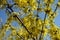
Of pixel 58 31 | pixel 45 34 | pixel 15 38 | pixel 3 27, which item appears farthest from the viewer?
pixel 15 38

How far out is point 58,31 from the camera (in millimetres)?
4719

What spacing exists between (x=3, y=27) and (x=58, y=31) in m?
1.82

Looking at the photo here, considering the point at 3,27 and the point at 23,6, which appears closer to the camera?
the point at 23,6

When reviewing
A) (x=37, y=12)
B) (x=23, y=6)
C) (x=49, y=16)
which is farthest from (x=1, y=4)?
(x=49, y=16)

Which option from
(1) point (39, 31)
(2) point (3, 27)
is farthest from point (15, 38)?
(1) point (39, 31)

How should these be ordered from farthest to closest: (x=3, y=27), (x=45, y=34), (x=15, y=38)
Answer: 1. (x=15, y=38)
2. (x=3, y=27)
3. (x=45, y=34)

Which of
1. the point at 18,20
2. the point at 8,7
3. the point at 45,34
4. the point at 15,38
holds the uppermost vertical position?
the point at 8,7

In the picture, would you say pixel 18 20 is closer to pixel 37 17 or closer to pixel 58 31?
pixel 37 17

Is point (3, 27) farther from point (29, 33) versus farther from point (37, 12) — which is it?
point (37, 12)

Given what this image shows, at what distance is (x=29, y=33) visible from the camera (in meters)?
5.11

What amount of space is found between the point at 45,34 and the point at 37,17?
575 millimetres

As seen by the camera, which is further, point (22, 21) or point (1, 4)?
point (22, 21)

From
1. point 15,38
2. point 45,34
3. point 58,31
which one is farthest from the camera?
point 15,38

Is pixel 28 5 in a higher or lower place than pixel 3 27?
higher
